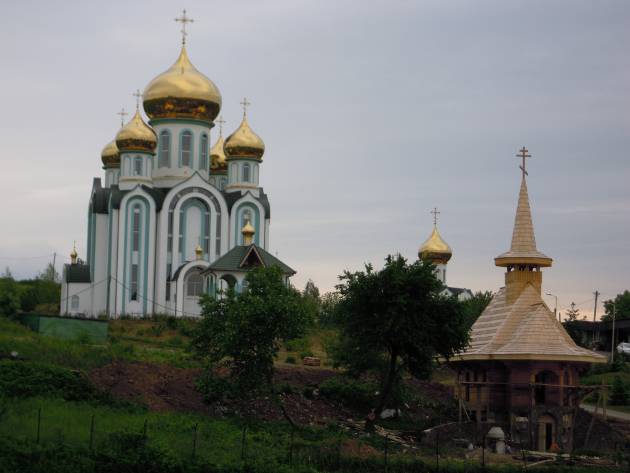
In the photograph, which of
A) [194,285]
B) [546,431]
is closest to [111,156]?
[194,285]

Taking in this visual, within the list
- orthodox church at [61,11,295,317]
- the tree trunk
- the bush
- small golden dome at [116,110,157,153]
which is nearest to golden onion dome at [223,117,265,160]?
orthodox church at [61,11,295,317]

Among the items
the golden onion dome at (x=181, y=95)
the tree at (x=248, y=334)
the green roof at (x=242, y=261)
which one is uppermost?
the golden onion dome at (x=181, y=95)

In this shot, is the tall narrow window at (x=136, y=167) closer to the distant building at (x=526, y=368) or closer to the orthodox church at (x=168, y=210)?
the orthodox church at (x=168, y=210)

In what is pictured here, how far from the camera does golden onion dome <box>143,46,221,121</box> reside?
60125 millimetres

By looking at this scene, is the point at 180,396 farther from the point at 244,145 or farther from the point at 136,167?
the point at 244,145

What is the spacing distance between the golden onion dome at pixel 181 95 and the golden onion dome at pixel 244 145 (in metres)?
1.72

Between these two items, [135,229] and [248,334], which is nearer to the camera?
[248,334]

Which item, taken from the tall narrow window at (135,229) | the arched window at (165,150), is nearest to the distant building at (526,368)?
the tall narrow window at (135,229)

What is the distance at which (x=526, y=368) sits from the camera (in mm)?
35750

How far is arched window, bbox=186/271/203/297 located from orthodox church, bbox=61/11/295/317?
5cm

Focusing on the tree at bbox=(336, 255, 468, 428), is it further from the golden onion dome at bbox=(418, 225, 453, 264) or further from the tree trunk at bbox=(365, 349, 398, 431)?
the golden onion dome at bbox=(418, 225, 453, 264)

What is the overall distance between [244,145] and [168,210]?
5.43 m

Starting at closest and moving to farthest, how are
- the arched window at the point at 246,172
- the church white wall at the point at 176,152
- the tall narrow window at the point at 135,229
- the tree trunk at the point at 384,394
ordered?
the tree trunk at the point at 384,394 < the tall narrow window at the point at 135,229 < the church white wall at the point at 176,152 < the arched window at the point at 246,172

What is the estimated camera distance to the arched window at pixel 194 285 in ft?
188
